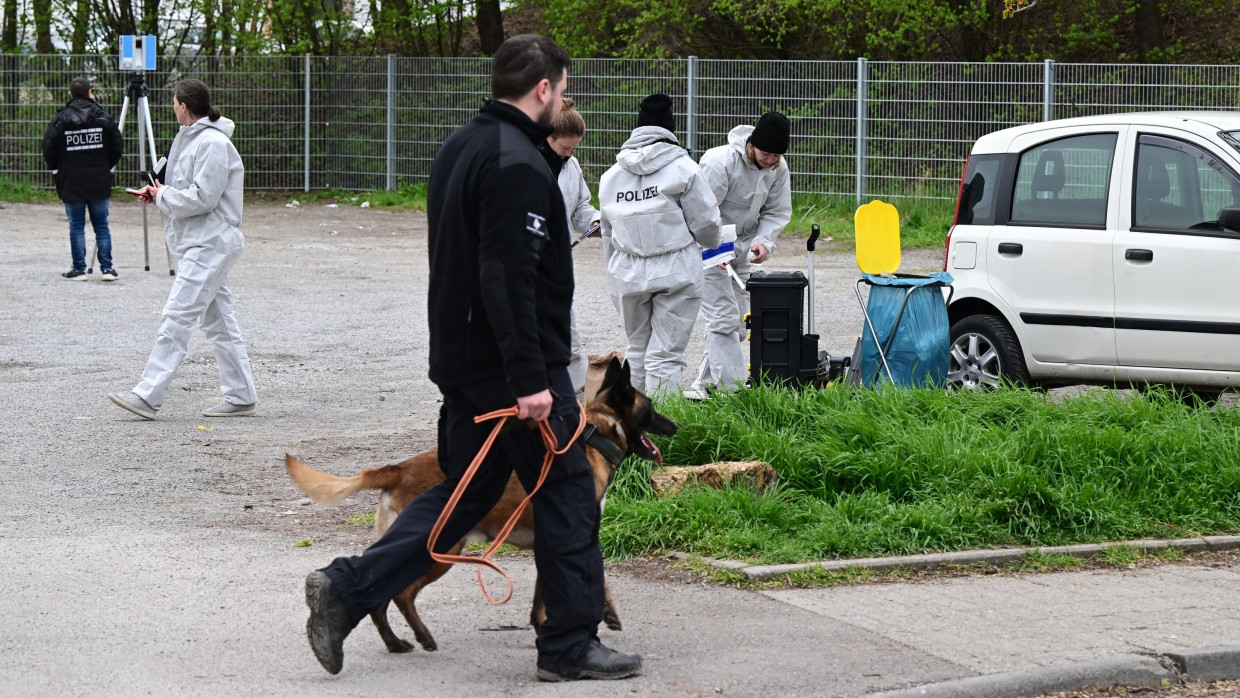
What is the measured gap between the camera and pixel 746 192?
9.72 meters

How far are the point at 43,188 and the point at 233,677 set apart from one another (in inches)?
844

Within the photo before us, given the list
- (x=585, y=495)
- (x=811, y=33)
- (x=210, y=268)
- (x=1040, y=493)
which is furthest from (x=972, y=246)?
(x=811, y=33)

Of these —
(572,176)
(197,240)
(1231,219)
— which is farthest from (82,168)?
(1231,219)

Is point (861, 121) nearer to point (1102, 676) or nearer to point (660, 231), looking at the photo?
point (660, 231)

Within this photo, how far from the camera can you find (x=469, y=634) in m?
5.33

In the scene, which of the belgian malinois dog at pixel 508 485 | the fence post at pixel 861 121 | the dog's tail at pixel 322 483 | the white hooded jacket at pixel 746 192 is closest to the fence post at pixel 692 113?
the fence post at pixel 861 121

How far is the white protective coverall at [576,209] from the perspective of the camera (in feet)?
28.7

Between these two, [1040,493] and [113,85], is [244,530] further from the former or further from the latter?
[113,85]

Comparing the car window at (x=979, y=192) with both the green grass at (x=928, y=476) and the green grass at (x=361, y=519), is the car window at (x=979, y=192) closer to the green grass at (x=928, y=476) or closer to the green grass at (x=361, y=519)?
the green grass at (x=928, y=476)

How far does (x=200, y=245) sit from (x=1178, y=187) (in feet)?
19.4

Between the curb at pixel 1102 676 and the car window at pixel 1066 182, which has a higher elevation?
the car window at pixel 1066 182

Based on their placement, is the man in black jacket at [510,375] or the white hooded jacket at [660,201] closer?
the man in black jacket at [510,375]

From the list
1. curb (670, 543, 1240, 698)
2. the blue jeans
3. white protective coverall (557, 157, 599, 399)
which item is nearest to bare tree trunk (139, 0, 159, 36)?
the blue jeans

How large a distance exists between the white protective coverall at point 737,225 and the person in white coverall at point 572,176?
0.86 m
